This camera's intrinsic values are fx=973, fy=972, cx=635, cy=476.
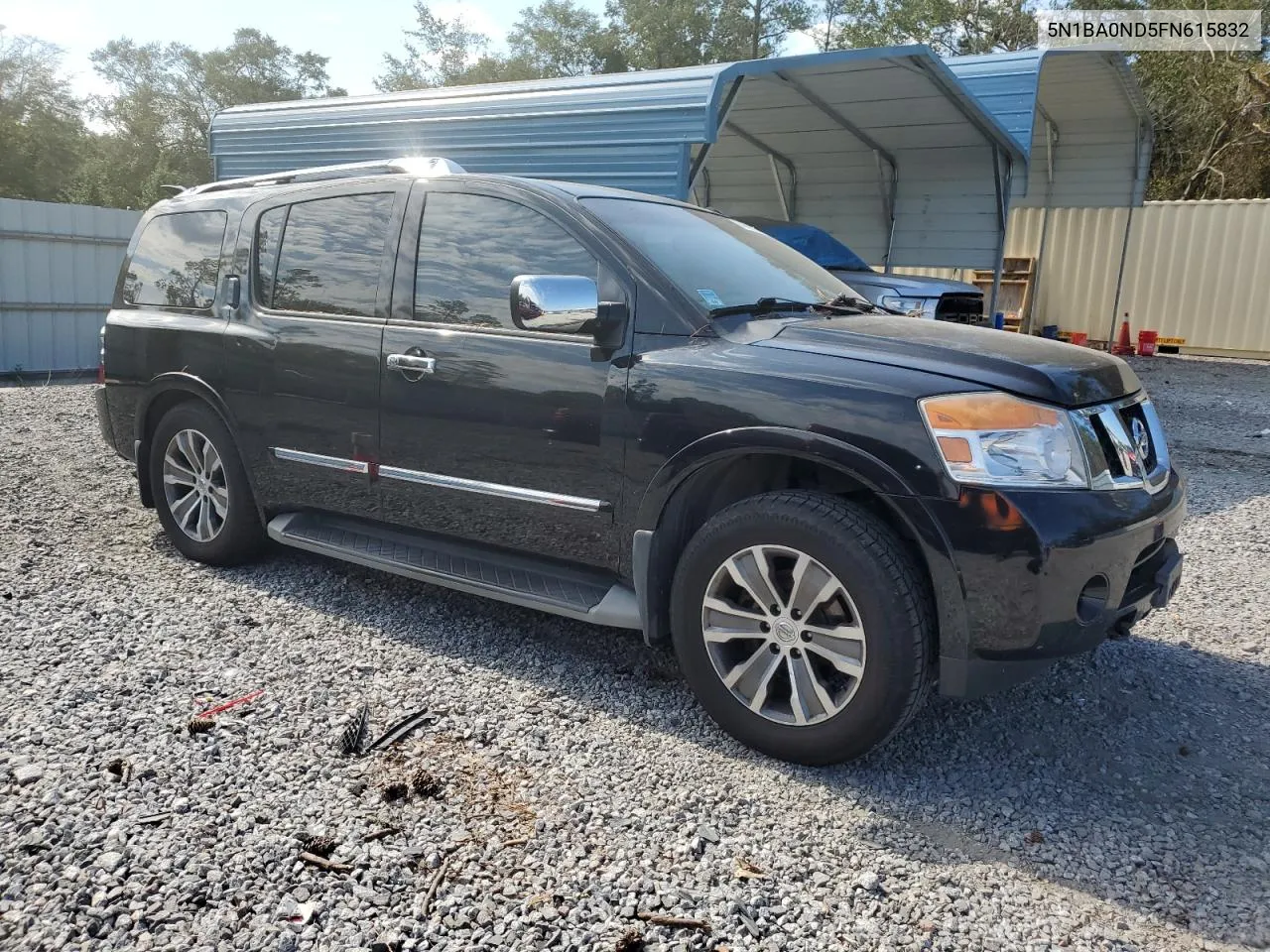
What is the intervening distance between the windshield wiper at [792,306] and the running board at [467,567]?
1055 mm

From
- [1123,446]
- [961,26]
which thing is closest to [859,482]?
[1123,446]

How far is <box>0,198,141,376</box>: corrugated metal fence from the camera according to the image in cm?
1312

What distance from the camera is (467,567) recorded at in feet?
12.2

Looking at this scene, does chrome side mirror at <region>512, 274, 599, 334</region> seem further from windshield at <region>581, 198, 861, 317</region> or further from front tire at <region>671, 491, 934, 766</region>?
front tire at <region>671, 491, 934, 766</region>

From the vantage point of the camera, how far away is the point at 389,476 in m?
3.93

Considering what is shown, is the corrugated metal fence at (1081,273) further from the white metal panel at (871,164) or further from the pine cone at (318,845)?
the pine cone at (318,845)

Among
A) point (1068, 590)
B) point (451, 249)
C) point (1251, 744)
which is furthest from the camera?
point (451, 249)

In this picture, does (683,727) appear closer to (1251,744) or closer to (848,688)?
(848,688)

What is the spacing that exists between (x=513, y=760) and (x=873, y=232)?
506 inches

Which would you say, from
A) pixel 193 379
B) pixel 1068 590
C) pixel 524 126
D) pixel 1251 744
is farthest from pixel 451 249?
pixel 524 126

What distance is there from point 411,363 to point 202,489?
162 centimetres

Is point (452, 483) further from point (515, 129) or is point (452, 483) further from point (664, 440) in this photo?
point (515, 129)

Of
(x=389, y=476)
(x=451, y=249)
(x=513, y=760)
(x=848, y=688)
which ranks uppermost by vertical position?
(x=451, y=249)

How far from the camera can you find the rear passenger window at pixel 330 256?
13.3ft
